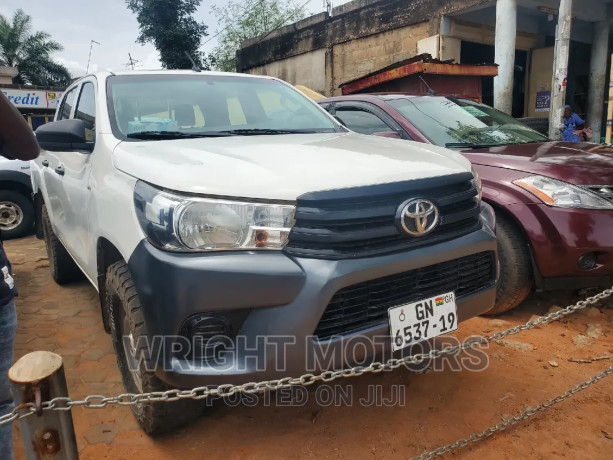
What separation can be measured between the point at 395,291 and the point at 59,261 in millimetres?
3386

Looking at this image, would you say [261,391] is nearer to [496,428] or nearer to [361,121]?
[496,428]

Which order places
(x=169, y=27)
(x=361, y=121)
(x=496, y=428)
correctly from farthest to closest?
(x=169, y=27) < (x=361, y=121) < (x=496, y=428)

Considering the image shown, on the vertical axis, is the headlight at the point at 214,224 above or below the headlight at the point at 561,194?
above

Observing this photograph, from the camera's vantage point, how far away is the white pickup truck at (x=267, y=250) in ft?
5.56

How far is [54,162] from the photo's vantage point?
11.4ft

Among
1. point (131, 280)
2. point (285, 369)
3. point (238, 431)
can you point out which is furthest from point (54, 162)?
point (285, 369)

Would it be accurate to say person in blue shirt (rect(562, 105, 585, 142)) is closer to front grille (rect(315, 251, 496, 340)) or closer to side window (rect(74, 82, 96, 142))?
front grille (rect(315, 251, 496, 340))

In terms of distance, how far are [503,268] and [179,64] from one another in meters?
22.9

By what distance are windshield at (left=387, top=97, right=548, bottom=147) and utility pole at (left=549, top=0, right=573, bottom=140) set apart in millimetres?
2836

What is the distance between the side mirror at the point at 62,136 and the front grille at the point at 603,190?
2.99m

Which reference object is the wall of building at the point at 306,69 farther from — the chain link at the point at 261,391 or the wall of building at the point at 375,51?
the chain link at the point at 261,391

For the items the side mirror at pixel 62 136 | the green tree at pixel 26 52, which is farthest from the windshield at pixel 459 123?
the green tree at pixel 26 52

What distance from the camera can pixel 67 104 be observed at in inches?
152

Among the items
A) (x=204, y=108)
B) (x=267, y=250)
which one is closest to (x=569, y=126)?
(x=204, y=108)
